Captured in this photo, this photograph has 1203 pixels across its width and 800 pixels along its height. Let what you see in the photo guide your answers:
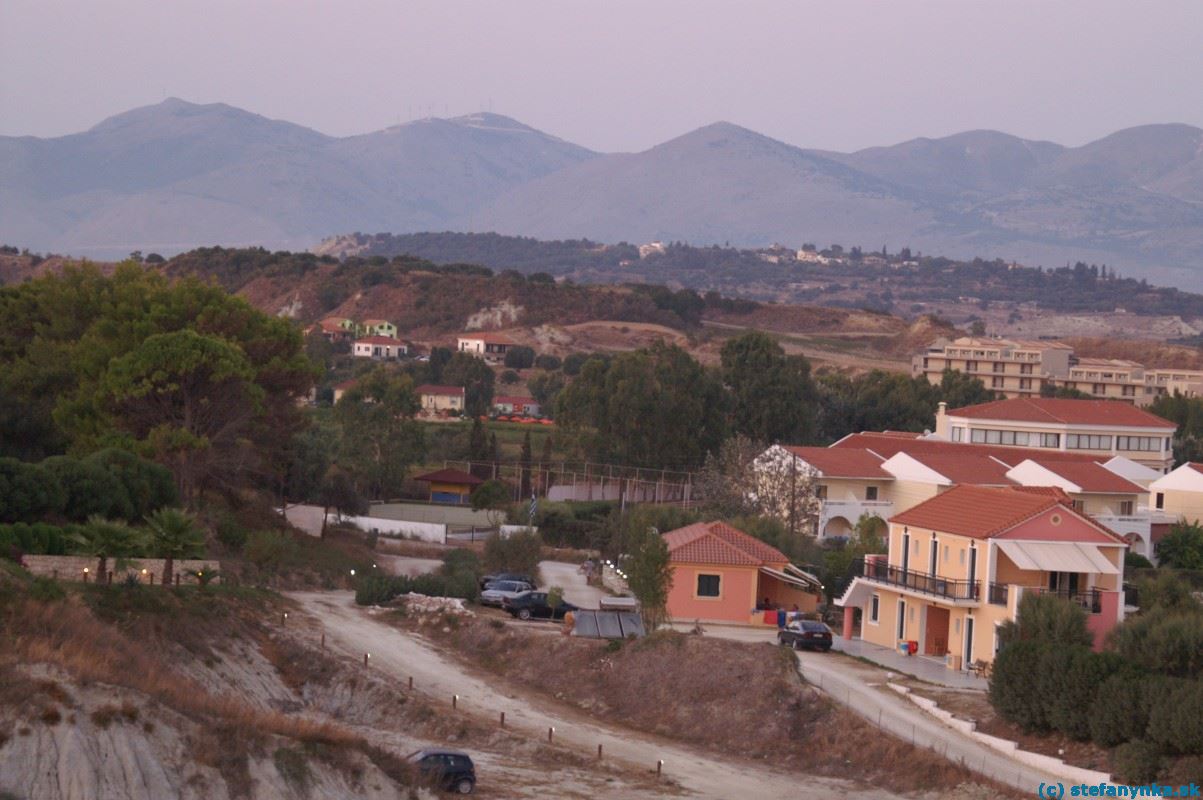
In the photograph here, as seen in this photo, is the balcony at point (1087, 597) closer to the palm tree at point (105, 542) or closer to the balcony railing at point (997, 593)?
the balcony railing at point (997, 593)

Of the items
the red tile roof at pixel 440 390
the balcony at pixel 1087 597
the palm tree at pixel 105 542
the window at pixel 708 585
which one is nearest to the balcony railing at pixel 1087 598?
the balcony at pixel 1087 597

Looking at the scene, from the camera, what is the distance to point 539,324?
159375 millimetres

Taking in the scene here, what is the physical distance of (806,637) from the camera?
4006 cm

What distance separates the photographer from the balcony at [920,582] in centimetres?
3928

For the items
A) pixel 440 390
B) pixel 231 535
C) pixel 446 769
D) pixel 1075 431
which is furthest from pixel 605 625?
pixel 440 390

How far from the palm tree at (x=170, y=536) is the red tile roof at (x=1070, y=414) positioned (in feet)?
168

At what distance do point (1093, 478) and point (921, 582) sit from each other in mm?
22627

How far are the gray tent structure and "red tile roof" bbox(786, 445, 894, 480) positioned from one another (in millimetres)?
22619

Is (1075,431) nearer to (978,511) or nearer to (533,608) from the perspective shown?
(978,511)

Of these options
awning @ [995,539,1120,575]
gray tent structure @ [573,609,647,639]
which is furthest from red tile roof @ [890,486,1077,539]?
gray tent structure @ [573,609,647,639]

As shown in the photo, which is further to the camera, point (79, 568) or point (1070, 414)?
point (1070, 414)

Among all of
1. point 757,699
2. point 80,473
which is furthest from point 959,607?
point 80,473

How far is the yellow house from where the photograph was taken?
38656mm

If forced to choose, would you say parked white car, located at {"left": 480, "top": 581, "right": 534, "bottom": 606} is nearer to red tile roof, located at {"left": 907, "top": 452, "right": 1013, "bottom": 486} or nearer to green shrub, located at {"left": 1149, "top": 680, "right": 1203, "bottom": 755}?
red tile roof, located at {"left": 907, "top": 452, "right": 1013, "bottom": 486}
